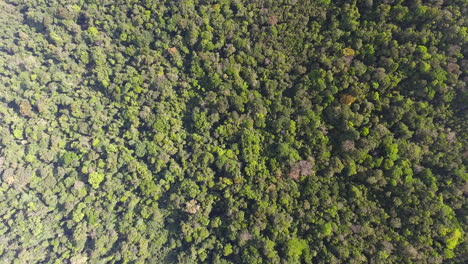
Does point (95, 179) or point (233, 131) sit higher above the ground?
point (233, 131)

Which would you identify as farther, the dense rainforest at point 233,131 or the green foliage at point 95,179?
the green foliage at point 95,179

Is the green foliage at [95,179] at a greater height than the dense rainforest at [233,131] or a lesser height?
lesser

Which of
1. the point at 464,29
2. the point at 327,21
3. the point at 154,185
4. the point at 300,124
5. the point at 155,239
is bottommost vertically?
the point at 155,239

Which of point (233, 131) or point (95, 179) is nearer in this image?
point (95, 179)

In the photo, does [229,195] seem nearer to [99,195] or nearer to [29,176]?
[99,195]

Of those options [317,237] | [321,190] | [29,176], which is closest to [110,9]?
[29,176]

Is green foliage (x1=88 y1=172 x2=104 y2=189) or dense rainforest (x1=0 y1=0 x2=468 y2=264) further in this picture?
green foliage (x1=88 y1=172 x2=104 y2=189)

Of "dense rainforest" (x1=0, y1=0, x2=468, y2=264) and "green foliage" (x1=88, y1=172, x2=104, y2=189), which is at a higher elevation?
"dense rainforest" (x1=0, y1=0, x2=468, y2=264)

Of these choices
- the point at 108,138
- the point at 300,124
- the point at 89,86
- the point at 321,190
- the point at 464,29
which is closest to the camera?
the point at 464,29
